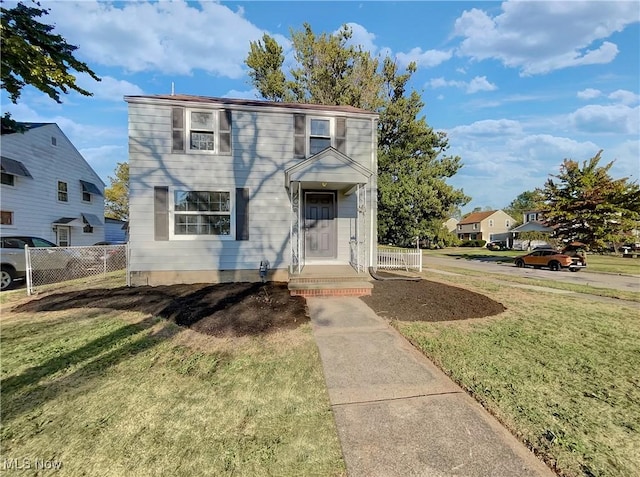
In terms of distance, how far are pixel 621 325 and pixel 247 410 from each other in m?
6.83

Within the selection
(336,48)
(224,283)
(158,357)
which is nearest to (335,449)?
(158,357)

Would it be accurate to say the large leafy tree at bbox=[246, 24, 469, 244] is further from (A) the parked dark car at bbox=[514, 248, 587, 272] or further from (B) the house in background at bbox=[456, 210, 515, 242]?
(B) the house in background at bbox=[456, 210, 515, 242]

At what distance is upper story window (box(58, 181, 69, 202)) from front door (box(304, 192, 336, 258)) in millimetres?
15945

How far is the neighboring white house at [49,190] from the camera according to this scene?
13.5m

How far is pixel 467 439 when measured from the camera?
2334mm

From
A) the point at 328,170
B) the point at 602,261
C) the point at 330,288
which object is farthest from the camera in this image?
the point at 602,261

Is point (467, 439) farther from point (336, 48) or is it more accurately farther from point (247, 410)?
point (336, 48)

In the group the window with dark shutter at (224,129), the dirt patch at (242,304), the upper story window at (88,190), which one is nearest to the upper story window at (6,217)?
the upper story window at (88,190)

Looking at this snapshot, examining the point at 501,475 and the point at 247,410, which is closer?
the point at 501,475

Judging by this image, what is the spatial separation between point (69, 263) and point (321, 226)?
27.3ft

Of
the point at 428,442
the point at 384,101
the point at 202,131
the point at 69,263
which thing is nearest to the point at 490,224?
the point at 384,101

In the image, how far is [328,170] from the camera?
771 centimetres

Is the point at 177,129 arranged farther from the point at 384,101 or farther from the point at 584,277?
the point at 384,101

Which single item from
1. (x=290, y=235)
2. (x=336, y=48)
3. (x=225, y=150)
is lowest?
(x=290, y=235)
